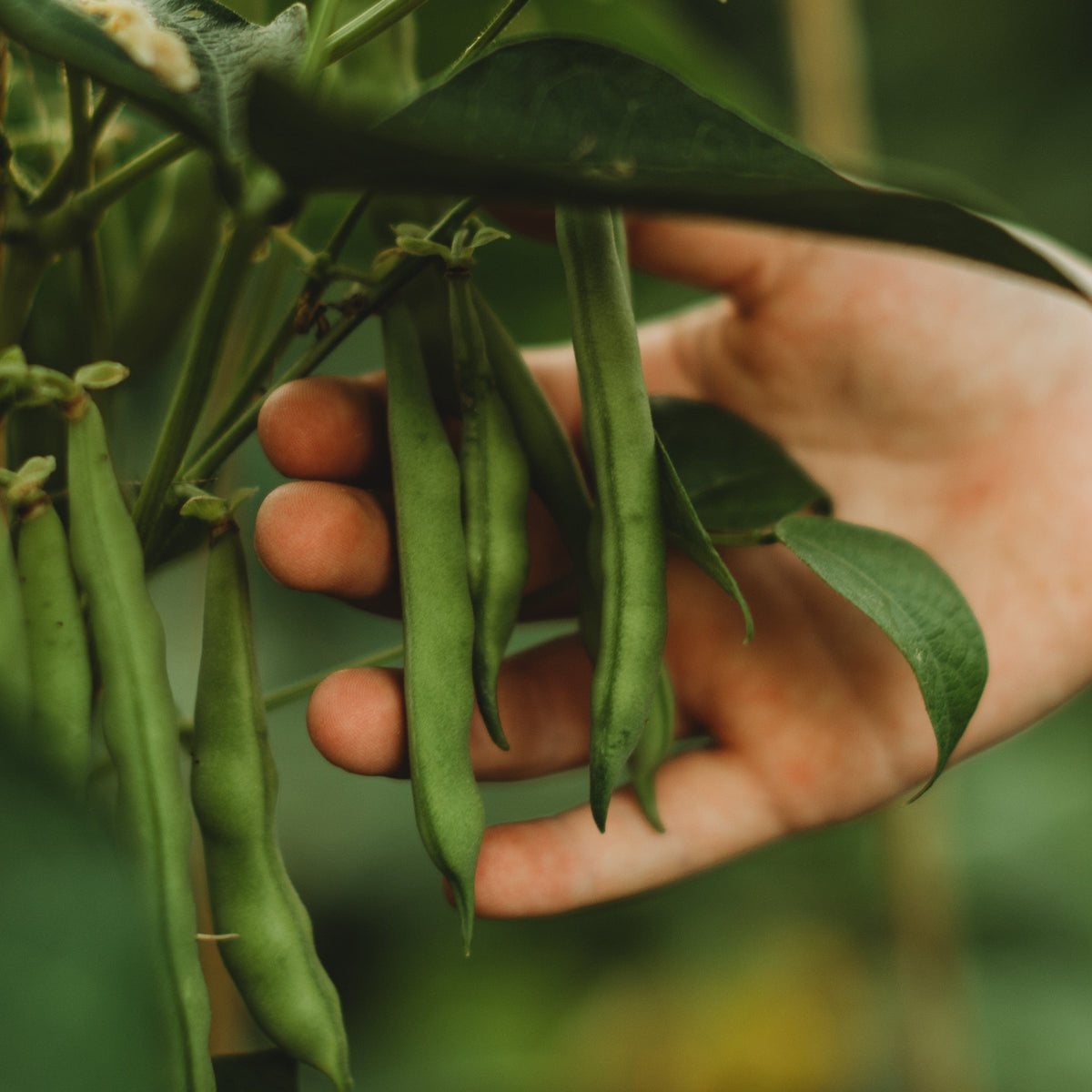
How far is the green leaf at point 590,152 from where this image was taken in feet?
0.93

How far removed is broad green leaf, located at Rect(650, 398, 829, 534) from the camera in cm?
66

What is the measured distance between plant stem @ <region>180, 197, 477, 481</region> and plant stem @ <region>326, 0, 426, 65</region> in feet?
0.30

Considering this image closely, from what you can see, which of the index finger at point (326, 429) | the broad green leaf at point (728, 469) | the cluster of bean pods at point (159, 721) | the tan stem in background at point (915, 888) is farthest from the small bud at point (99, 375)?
the tan stem in background at point (915, 888)

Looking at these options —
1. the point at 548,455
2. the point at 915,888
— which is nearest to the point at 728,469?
the point at 548,455

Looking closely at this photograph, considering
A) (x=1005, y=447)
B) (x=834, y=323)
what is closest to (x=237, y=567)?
(x=834, y=323)

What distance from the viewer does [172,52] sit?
15.9 inches

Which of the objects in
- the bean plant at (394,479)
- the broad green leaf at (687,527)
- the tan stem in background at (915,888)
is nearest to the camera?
the bean plant at (394,479)

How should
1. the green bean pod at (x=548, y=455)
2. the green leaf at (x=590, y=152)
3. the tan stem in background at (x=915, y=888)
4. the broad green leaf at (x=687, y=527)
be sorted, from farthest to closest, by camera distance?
the tan stem in background at (x=915, y=888), the green bean pod at (x=548, y=455), the broad green leaf at (x=687, y=527), the green leaf at (x=590, y=152)

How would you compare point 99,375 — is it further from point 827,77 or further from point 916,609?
point 827,77

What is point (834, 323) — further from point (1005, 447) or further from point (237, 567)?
point (237, 567)

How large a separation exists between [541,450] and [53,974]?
0.38 metres

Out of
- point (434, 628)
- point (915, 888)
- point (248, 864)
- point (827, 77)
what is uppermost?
point (827, 77)

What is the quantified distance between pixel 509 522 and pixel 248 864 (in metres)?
0.23

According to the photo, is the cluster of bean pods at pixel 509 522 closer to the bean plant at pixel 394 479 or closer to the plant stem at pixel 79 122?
the bean plant at pixel 394 479
